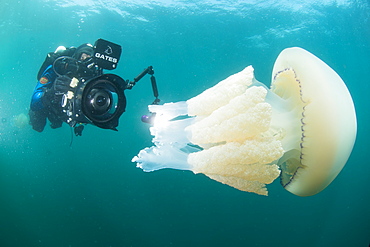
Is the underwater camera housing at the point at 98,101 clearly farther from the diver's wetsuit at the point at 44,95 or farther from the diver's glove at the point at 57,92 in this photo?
the diver's wetsuit at the point at 44,95

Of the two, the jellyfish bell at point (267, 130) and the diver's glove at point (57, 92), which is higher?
the diver's glove at point (57, 92)

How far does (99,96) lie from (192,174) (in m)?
18.2

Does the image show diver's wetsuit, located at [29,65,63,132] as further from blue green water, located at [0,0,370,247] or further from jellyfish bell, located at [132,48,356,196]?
blue green water, located at [0,0,370,247]

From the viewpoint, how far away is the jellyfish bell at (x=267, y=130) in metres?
1.70

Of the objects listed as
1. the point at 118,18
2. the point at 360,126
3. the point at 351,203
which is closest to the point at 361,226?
the point at 351,203

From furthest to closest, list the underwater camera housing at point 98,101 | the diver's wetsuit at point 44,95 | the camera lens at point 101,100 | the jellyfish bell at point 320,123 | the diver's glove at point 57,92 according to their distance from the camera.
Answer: the diver's wetsuit at point 44,95 → the diver's glove at point 57,92 → the camera lens at point 101,100 → the underwater camera housing at point 98,101 → the jellyfish bell at point 320,123

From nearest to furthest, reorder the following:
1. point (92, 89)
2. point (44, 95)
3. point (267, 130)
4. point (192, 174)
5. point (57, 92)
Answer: point (267, 130), point (92, 89), point (57, 92), point (44, 95), point (192, 174)

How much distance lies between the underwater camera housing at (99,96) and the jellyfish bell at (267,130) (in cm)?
116

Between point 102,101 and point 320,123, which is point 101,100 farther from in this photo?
point 320,123

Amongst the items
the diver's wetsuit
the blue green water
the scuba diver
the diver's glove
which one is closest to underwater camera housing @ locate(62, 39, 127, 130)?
the scuba diver

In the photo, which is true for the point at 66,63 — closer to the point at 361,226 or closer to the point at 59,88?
the point at 59,88

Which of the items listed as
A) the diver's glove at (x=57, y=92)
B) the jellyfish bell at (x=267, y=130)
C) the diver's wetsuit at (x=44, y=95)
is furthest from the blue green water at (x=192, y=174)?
the jellyfish bell at (x=267, y=130)

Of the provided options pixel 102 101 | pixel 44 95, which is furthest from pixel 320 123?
pixel 44 95

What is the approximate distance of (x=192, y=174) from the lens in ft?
67.2
